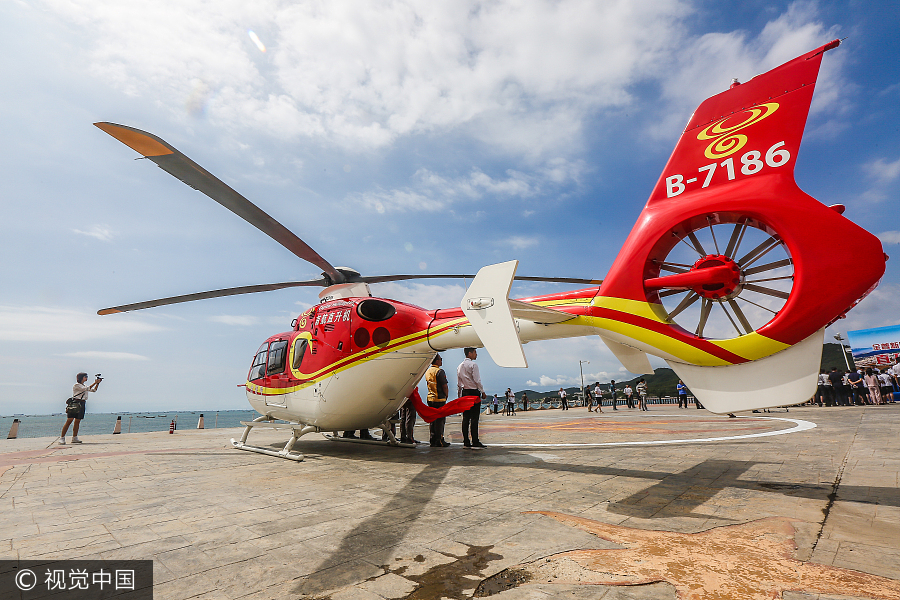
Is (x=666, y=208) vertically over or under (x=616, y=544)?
over

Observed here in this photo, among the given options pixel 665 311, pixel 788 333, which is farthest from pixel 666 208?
pixel 788 333

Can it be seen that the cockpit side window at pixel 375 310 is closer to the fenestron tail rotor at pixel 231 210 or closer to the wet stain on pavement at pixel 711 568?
the fenestron tail rotor at pixel 231 210

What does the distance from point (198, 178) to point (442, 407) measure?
633 cm

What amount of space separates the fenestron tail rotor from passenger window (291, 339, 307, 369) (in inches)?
57.3

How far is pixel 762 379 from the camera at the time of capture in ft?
16.1

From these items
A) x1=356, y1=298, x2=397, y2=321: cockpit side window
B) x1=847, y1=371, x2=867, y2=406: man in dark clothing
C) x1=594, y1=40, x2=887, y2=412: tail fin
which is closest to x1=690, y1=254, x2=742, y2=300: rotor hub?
x1=594, y1=40, x2=887, y2=412: tail fin

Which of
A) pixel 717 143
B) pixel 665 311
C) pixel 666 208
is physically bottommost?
pixel 665 311

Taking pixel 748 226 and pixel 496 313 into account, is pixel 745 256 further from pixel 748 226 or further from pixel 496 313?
pixel 496 313

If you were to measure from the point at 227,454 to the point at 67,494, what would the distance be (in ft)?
12.8

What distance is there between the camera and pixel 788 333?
4.63 metres

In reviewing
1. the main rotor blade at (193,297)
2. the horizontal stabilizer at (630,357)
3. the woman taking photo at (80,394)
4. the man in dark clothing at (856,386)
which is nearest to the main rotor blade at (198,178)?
the main rotor blade at (193,297)

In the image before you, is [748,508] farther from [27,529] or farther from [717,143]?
[27,529]

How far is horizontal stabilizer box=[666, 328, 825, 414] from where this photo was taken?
4648mm

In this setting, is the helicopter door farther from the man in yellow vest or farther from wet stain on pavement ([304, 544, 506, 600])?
wet stain on pavement ([304, 544, 506, 600])
